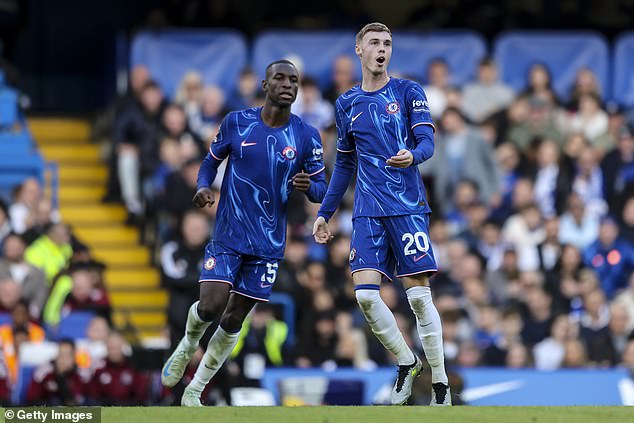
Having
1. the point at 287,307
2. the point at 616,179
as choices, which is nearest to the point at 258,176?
the point at 287,307

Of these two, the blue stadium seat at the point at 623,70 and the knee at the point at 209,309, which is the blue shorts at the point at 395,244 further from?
the blue stadium seat at the point at 623,70

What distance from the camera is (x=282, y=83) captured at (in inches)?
496

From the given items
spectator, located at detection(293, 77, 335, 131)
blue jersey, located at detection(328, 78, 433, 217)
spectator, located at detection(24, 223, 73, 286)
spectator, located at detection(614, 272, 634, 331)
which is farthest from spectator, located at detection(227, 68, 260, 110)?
blue jersey, located at detection(328, 78, 433, 217)

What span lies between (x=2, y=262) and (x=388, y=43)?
7369 millimetres

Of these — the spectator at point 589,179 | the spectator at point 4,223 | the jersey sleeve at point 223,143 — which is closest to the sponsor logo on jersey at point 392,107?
the jersey sleeve at point 223,143

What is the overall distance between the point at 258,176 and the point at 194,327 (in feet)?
3.90

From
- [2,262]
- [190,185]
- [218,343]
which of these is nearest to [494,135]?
[190,185]

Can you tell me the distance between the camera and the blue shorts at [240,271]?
41.6 ft

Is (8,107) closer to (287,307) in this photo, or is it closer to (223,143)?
(287,307)

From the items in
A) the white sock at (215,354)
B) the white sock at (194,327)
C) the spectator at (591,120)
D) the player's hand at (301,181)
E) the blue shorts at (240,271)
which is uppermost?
the spectator at (591,120)

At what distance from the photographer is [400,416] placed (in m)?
10.9

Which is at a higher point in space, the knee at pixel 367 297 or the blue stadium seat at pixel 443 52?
the blue stadium seat at pixel 443 52

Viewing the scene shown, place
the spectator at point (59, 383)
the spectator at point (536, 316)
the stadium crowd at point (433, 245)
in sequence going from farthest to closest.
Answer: the spectator at point (536, 316) < the stadium crowd at point (433, 245) < the spectator at point (59, 383)

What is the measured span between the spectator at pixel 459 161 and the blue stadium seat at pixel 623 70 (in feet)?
10.8
